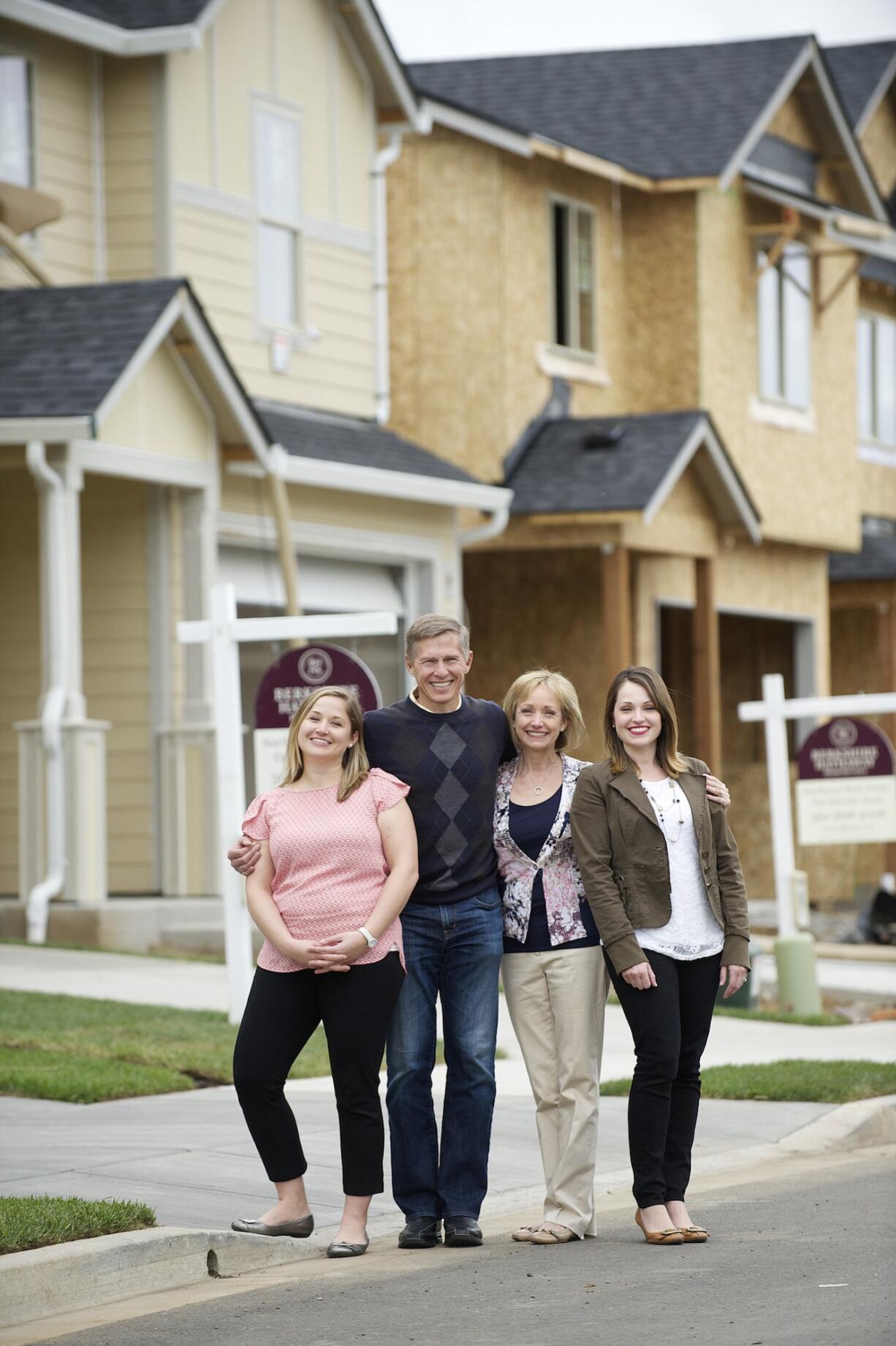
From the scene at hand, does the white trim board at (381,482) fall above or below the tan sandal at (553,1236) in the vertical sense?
above

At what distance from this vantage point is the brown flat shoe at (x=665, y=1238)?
697cm

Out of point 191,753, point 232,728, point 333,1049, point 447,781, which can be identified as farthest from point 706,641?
point 333,1049

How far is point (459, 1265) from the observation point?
265 inches

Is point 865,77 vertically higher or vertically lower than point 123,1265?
higher

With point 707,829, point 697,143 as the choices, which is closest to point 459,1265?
point 707,829

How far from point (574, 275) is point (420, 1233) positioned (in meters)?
16.2

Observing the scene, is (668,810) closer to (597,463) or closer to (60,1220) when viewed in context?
(60,1220)

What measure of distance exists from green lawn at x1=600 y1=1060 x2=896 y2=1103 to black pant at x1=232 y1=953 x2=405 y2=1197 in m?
3.54

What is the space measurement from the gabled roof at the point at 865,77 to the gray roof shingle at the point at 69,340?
15040 mm

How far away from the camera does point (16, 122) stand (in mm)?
16266

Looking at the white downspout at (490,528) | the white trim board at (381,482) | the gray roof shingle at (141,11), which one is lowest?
the white downspout at (490,528)

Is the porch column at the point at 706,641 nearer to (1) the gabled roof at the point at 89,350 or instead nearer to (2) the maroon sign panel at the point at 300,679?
(1) the gabled roof at the point at 89,350

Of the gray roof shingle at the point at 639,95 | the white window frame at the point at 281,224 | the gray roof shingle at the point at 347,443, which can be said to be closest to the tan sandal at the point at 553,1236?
the gray roof shingle at the point at 347,443

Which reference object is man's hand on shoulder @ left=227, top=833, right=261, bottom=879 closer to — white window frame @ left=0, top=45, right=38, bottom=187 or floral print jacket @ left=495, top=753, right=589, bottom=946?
floral print jacket @ left=495, top=753, right=589, bottom=946
